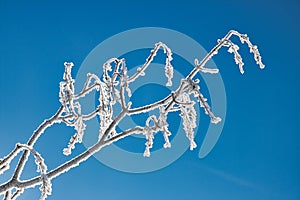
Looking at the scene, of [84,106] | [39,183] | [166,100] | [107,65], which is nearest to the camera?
[39,183]

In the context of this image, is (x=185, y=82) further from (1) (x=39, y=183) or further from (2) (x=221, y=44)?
(1) (x=39, y=183)

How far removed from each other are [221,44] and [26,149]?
21.8 inches

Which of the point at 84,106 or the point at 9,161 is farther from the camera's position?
the point at 84,106

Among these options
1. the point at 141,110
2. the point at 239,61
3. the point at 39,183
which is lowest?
the point at 39,183

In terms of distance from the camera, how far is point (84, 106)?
1.27 meters

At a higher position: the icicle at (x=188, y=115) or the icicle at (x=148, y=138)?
the icicle at (x=188, y=115)

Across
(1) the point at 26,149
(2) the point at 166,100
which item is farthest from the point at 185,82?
(1) the point at 26,149

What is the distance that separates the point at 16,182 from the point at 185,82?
44 centimetres

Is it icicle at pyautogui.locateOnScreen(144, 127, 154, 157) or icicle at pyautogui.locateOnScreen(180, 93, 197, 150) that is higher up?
icicle at pyautogui.locateOnScreen(180, 93, 197, 150)

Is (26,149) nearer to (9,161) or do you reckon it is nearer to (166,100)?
(9,161)

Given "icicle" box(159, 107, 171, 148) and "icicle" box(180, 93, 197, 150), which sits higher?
"icicle" box(180, 93, 197, 150)

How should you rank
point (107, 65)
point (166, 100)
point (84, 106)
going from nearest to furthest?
point (166, 100) → point (107, 65) → point (84, 106)

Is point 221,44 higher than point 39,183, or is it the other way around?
point 221,44

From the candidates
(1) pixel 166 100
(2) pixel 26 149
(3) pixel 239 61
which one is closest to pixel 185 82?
(1) pixel 166 100
